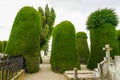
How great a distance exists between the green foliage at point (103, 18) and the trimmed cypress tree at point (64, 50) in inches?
77.2

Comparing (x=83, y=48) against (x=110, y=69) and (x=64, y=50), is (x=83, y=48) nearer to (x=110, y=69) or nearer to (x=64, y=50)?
(x=64, y=50)

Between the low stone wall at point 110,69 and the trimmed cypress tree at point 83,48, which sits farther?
the trimmed cypress tree at point 83,48

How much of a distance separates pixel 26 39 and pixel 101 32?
6125mm

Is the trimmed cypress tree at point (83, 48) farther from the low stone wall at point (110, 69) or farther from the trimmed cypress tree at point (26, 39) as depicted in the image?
the low stone wall at point (110, 69)

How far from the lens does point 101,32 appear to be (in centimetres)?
1859

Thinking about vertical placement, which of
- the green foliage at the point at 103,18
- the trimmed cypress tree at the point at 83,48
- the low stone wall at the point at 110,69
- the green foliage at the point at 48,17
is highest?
the green foliage at the point at 48,17

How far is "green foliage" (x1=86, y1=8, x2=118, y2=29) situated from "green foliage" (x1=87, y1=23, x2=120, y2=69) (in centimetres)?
34

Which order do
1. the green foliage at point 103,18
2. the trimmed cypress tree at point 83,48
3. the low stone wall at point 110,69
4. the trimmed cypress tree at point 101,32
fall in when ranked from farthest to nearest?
1. the trimmed cypress tree at point 83,48
2. the green foliage at point 103,18
3. the trimmed cypress tree at point 101,32
4. the low stone wall at point 110,69

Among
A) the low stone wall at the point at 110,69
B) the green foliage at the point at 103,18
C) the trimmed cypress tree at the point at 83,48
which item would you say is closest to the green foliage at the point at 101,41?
the green foliage at the point at 103,18

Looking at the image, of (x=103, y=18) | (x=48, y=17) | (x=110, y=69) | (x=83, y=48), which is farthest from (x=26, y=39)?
(x=48, y=17)

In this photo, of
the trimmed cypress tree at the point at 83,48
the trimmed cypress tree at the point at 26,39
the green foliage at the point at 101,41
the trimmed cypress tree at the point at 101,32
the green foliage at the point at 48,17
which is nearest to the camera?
the trimmed cypress tree at the point at 26,39

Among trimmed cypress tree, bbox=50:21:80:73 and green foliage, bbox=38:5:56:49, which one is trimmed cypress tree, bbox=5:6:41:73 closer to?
trimmed cypress tree, bbox=50:21:80:73

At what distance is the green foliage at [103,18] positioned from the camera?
18.8 m

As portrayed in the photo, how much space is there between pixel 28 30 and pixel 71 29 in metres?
3.55
